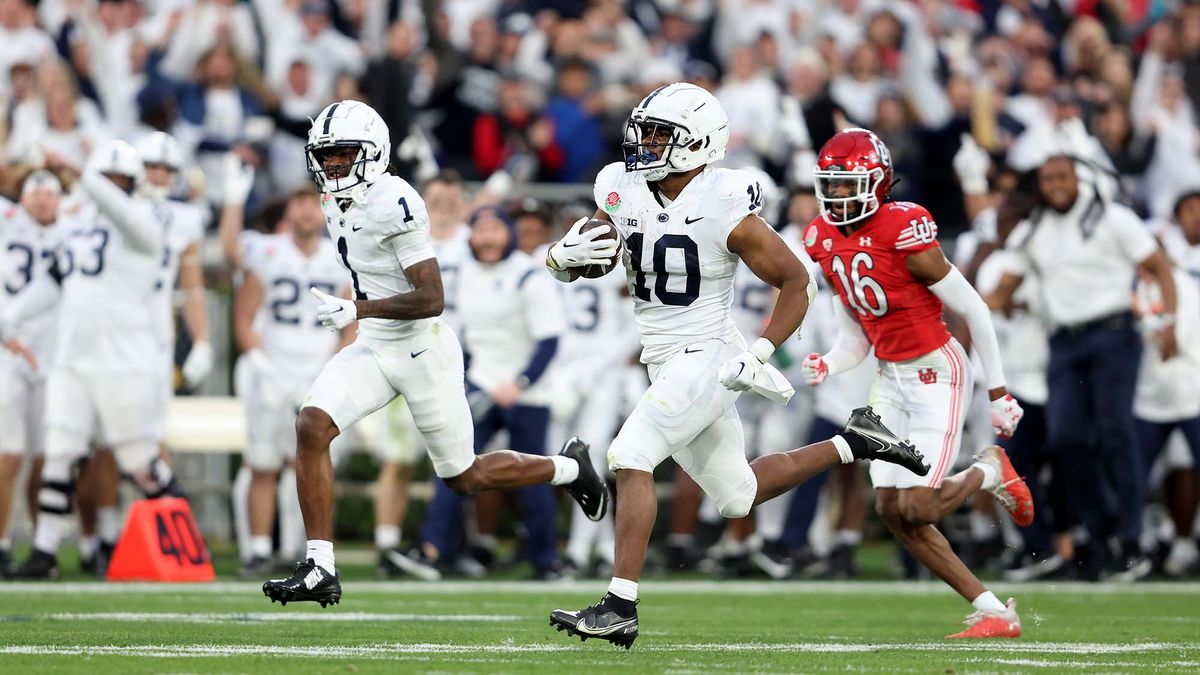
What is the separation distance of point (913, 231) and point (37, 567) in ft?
17.5

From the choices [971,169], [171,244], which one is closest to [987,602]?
[971,169]

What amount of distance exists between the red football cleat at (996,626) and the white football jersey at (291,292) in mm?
5062

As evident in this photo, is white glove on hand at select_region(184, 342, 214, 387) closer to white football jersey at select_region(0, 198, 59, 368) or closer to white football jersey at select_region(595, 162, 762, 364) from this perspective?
white football jersey at select_region(0, 198, 59, 368)

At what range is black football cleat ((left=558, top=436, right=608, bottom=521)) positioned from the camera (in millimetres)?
7965

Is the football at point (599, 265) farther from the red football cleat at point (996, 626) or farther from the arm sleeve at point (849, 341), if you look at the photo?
the red football cleat at point (996, 626)

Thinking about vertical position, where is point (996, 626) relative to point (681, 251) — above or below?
below

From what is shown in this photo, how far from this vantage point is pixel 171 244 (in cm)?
1072

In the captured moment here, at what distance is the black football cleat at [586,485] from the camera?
7965 mm

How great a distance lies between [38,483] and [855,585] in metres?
4.75

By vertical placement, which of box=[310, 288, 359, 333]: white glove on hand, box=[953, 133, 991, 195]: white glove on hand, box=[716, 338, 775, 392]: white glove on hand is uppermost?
box=[953, 133, 991, 195]: white glove on hand

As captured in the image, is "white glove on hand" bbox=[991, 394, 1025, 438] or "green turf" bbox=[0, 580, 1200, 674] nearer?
"green turf" bbox=[0, 580, 1200, 674]

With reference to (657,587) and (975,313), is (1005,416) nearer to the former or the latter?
(975,313)

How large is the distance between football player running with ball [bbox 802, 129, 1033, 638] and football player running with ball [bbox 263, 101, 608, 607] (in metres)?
1.38

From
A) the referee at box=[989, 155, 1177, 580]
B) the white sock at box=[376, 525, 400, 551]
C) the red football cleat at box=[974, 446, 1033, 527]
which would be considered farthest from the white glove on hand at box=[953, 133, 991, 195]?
the red football cleat at box=[974, 446, 1033, 527]
